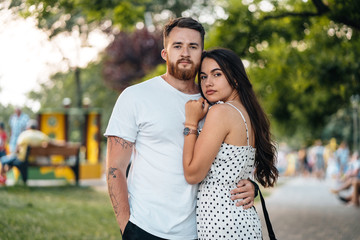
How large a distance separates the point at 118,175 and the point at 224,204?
0.70 m

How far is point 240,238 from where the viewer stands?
9.62ft

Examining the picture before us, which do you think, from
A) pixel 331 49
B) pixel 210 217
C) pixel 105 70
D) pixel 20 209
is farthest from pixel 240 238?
pixel 105 70

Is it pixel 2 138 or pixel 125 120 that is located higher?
pixel 125 120

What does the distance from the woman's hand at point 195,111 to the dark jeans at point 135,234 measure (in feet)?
2.37

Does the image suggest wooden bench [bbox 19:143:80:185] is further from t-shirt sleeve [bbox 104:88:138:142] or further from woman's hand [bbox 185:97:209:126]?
woman's hand [bbox 185:97:209:126]

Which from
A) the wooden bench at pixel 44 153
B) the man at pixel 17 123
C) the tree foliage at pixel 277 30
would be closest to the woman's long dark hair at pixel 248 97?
the tree foliage at pixel 277 30

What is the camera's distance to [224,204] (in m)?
2.95

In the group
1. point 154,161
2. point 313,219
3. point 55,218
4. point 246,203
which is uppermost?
point 154,161

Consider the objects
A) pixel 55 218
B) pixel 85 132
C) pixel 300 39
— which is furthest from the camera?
pixel 85 132

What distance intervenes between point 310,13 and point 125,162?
20.6 ft

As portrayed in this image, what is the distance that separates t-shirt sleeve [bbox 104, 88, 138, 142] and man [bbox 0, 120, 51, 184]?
414 inches

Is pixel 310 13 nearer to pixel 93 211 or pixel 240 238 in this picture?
pixel 93 211

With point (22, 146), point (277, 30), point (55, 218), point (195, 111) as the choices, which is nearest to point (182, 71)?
point (195, 111)

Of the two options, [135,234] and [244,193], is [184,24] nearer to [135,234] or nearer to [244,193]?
[244,193]
